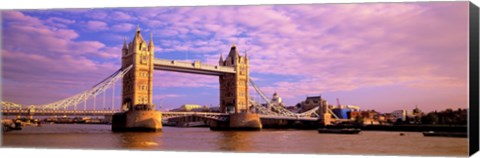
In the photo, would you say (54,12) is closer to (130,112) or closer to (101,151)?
(101,151)

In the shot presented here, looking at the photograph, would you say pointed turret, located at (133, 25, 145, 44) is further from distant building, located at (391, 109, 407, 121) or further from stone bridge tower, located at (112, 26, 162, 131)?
distant building, located at (391, 109, 407, 121)

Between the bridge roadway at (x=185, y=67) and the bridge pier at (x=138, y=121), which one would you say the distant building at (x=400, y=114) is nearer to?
the bridge roadway at (x=185, y=67)

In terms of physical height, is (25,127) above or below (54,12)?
below

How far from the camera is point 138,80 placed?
17297mm

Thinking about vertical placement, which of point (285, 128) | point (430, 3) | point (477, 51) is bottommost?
point (285, 128)

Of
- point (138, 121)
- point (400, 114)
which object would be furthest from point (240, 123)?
point (400, 114)

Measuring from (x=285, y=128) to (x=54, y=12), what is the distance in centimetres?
1140

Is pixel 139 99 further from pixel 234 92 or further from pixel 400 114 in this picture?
pixel 400 114

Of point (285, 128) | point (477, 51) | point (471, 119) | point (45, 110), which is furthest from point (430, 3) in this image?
point (285, 128)

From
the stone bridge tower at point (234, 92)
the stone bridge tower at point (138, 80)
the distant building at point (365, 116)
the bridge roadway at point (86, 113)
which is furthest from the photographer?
the stone bridge tower at point (234, 92)

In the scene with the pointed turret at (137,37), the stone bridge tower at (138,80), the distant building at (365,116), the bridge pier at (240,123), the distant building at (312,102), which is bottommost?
the bridge pier at (240,123)

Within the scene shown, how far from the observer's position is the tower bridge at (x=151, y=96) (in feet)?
45.4

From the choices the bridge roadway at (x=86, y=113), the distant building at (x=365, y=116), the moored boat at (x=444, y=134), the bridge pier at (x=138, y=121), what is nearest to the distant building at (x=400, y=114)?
the distant building at (x=365, y=116)

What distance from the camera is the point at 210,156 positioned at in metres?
9.88
